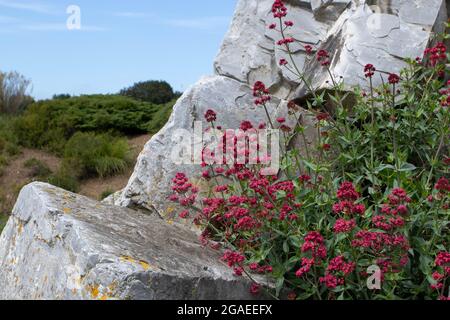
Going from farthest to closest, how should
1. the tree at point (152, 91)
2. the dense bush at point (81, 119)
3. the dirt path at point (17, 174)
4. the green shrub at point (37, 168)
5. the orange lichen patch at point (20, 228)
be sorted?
1. the tree at point (152, 91)
2. the dense bush at point (81, 119)
3. the green shrub at point (37, 168)
4. the dirt path at point (17, 174)
5. the orange lichen patch at point (20, 228)

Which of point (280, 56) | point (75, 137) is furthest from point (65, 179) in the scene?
point (280, 56)

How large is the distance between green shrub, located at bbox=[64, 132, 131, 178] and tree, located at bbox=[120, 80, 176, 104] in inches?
207

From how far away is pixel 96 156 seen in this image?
11656 mm

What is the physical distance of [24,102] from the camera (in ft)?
54.9

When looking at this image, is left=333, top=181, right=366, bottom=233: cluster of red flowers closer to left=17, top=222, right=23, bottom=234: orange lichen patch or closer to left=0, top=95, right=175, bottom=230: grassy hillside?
left=17, top=222, right=23, bottom=234: orange lichen patch

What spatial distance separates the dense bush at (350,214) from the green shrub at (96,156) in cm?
603

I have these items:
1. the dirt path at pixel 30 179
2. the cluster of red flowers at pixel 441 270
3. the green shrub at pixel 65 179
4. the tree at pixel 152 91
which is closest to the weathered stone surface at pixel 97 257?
the cluster of red flowers at pixel 441 270

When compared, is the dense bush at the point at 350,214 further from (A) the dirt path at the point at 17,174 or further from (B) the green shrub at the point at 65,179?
(A) the dirt path at the point at 17,174

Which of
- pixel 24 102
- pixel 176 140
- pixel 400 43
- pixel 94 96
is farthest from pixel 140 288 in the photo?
pixel 24 102

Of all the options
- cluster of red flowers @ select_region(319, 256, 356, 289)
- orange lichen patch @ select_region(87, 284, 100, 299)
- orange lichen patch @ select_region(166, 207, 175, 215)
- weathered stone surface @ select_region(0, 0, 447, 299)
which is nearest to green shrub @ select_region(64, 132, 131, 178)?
weathered stone surface @ select_region(0, 0, 447, 299)

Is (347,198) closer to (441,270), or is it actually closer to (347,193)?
(347,193)

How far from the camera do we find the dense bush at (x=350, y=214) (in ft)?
13.1
